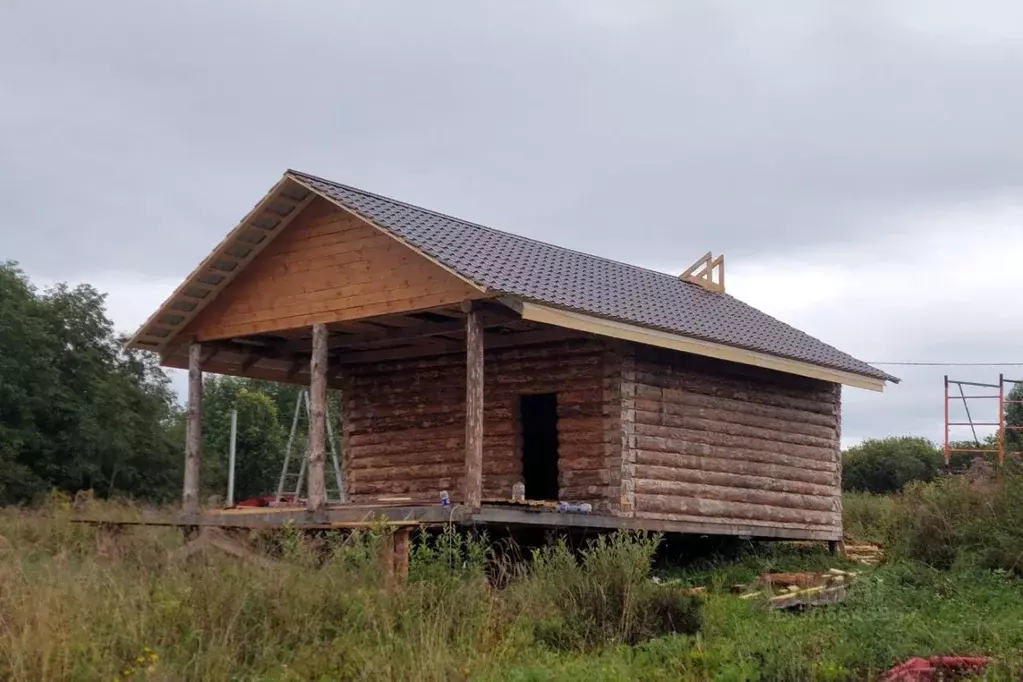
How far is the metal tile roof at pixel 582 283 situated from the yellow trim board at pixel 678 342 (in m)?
0.10

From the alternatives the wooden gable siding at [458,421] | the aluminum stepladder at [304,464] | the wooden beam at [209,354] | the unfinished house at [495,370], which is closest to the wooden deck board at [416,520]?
the unfinished house at [495,370]

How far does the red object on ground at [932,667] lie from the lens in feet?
30.7

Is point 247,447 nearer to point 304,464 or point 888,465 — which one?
point 304,464

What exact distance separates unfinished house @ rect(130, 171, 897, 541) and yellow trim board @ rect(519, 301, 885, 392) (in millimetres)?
29

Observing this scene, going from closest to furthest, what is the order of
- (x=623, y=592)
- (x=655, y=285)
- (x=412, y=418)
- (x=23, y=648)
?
(x=23, y=648) < (x=623, y=592) < (x=412, y=418) < (x=655, y=285)

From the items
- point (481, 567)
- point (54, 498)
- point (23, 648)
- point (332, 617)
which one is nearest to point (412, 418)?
point (481, 567)

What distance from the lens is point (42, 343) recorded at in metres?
36.9

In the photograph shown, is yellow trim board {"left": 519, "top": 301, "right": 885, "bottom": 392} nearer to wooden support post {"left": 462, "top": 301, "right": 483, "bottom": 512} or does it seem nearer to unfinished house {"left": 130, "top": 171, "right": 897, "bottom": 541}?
unfinished house {"left": 130, "top": 171, "right": 897, "bottom": 541}

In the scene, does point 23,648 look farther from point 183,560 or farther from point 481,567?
point 481,567

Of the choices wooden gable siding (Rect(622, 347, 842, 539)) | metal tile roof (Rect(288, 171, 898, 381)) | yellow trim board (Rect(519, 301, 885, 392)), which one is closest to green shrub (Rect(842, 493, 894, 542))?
wooden gable siding (Rect(622, 347, 842, 539))

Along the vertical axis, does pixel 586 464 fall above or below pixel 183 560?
above

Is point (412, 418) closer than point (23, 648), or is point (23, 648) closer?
point (23, 648)

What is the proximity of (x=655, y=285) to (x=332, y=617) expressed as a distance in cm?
1199

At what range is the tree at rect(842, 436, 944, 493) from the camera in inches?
1495
